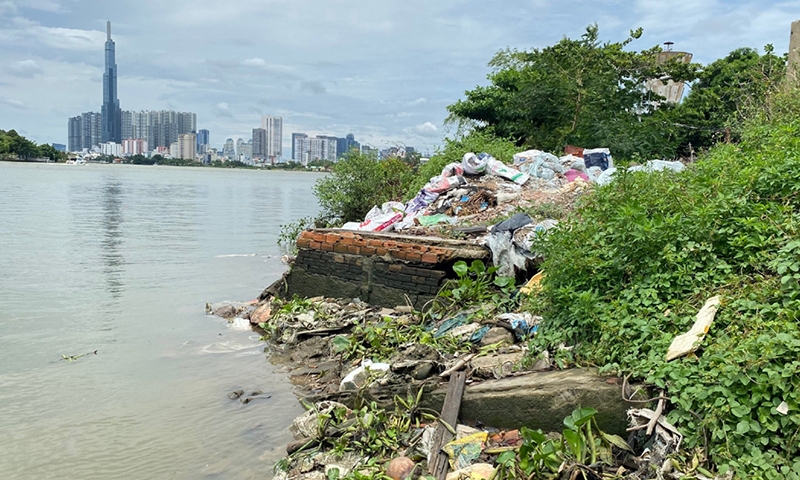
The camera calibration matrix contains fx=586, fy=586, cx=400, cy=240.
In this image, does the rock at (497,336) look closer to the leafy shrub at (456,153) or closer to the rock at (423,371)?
the rock at (423,371)

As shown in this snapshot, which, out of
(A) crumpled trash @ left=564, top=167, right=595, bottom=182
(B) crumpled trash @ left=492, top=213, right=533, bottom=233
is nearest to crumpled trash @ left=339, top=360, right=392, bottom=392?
(B) crumpled trash @ left=492, top=213, right=533, bottom=233

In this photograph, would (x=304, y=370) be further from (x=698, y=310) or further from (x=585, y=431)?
(x=698, y=310)

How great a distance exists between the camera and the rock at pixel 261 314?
25.9 feet

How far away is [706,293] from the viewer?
355 centimetres

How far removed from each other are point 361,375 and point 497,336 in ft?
3.96

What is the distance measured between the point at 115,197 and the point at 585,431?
34.6 metres

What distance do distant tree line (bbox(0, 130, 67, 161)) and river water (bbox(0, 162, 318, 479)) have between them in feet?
281

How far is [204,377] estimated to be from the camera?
19.7ft

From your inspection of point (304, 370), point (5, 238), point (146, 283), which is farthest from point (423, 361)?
point (5, 238)

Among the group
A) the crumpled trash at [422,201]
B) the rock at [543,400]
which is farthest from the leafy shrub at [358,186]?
the rock at [543,400]

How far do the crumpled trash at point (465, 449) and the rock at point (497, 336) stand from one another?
3.73ft

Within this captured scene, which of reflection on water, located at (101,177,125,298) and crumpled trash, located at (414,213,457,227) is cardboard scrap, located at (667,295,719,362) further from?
reflection on water, located at (101,177,125,298)

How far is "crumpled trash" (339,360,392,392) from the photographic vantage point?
4879 mm

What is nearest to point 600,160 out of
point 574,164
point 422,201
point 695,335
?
point 574,164
